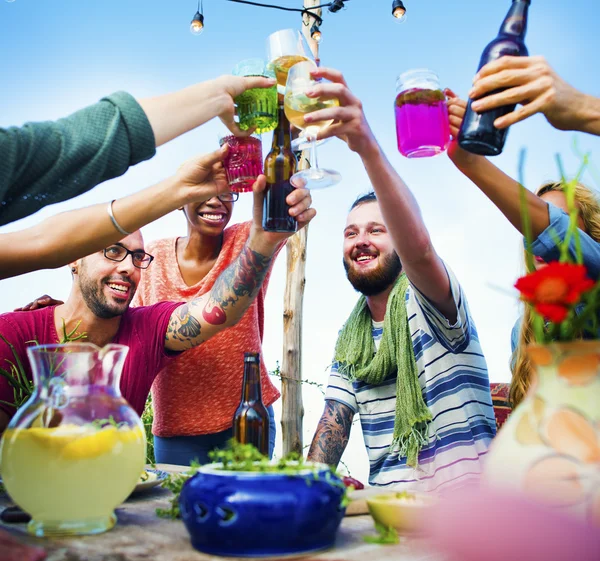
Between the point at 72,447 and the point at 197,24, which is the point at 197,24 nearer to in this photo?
the point at 197,24

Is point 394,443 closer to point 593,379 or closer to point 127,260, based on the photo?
point 127,260

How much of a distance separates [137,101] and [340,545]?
102 centimetres

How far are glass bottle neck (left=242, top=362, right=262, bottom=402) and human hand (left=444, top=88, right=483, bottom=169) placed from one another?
80 centimetres

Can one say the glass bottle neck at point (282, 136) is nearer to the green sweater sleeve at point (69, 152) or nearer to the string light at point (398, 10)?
the green sweater sleeve at point (69, 152)

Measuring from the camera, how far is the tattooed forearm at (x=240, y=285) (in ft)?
7.11

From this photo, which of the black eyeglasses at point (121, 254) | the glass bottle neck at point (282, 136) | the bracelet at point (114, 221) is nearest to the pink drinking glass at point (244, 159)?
the glass bottle neck at point (282, 136)

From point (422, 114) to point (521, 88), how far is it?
376 mm

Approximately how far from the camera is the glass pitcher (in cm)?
87

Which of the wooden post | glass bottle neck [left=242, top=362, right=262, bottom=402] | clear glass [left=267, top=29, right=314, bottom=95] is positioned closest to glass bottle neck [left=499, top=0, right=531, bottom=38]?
clear glass [left=267, top=29, right=314, bottom=95]

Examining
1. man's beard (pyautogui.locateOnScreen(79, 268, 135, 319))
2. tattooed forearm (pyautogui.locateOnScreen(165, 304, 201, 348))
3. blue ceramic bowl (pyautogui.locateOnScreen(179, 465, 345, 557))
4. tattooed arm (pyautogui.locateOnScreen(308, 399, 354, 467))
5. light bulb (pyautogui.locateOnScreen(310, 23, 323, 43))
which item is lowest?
tattooed arm (pyautogui.locateOnScreen(308, 399, 354, 467))

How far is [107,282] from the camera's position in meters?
2.23

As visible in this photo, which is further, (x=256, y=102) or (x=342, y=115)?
(x=256, y=102)

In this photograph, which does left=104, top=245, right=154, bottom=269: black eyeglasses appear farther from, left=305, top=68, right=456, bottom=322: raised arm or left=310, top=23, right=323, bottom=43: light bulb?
left=310, top=23, right=323, bottom=43: light bulb

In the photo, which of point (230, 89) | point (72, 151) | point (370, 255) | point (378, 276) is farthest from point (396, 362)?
point (72, 151)
